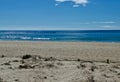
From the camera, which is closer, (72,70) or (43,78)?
(43,78)

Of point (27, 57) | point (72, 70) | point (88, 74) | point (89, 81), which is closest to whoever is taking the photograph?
point (89, 81)

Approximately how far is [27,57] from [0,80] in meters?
6.13

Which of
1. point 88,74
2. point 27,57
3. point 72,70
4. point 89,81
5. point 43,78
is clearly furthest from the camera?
point 27,57

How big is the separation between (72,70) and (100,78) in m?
2.02

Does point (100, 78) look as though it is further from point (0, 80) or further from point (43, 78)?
point (0, 80)

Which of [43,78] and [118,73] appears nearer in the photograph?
[43,78]

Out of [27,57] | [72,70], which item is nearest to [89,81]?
[72,70]

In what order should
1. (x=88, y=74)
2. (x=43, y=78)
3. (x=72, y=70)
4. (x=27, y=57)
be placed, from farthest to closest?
(x=27, y=57), (x=72, y=70), (x=88, y=74), (x=43, y=78)

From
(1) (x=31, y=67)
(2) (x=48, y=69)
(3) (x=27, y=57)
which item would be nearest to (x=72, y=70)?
(2) (x=48, y=69)

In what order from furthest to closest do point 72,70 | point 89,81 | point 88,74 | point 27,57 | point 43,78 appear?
1. point 27,57
2. point 72,70
3. point 88,74
4. point 43,78
5. point 89,81

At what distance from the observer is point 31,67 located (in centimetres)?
1148

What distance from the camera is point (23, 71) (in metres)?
10.7

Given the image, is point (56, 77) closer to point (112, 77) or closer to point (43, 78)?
point (43, 78)

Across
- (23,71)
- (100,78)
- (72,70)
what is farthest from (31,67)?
(100,78)
